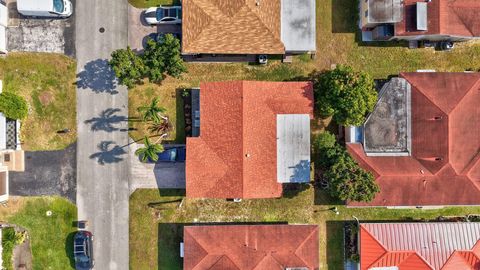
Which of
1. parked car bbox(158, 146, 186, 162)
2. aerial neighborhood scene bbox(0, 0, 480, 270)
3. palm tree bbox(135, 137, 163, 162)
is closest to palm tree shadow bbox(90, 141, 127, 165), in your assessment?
aerial neighborhood scene bbox(0, 0, 480, 270)

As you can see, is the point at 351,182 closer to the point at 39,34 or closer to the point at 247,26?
the point at 247,26

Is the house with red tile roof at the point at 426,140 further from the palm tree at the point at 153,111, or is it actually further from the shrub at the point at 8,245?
the shrub at the point at 8,245

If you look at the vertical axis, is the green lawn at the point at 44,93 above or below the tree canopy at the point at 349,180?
above

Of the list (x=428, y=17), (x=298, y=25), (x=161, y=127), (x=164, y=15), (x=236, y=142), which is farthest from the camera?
(x=161, y=127)

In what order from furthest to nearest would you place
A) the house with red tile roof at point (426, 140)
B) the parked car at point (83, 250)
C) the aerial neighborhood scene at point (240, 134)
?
the parked car at point (83, 250)
the house with red tile roof at point (426, 140)
the aerial neighborhood scene at point (240, 134)

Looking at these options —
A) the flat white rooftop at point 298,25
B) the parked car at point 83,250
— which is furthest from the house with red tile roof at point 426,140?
the parked car at point 83,250

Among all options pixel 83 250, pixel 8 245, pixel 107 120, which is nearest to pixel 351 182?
pixel 107 120
